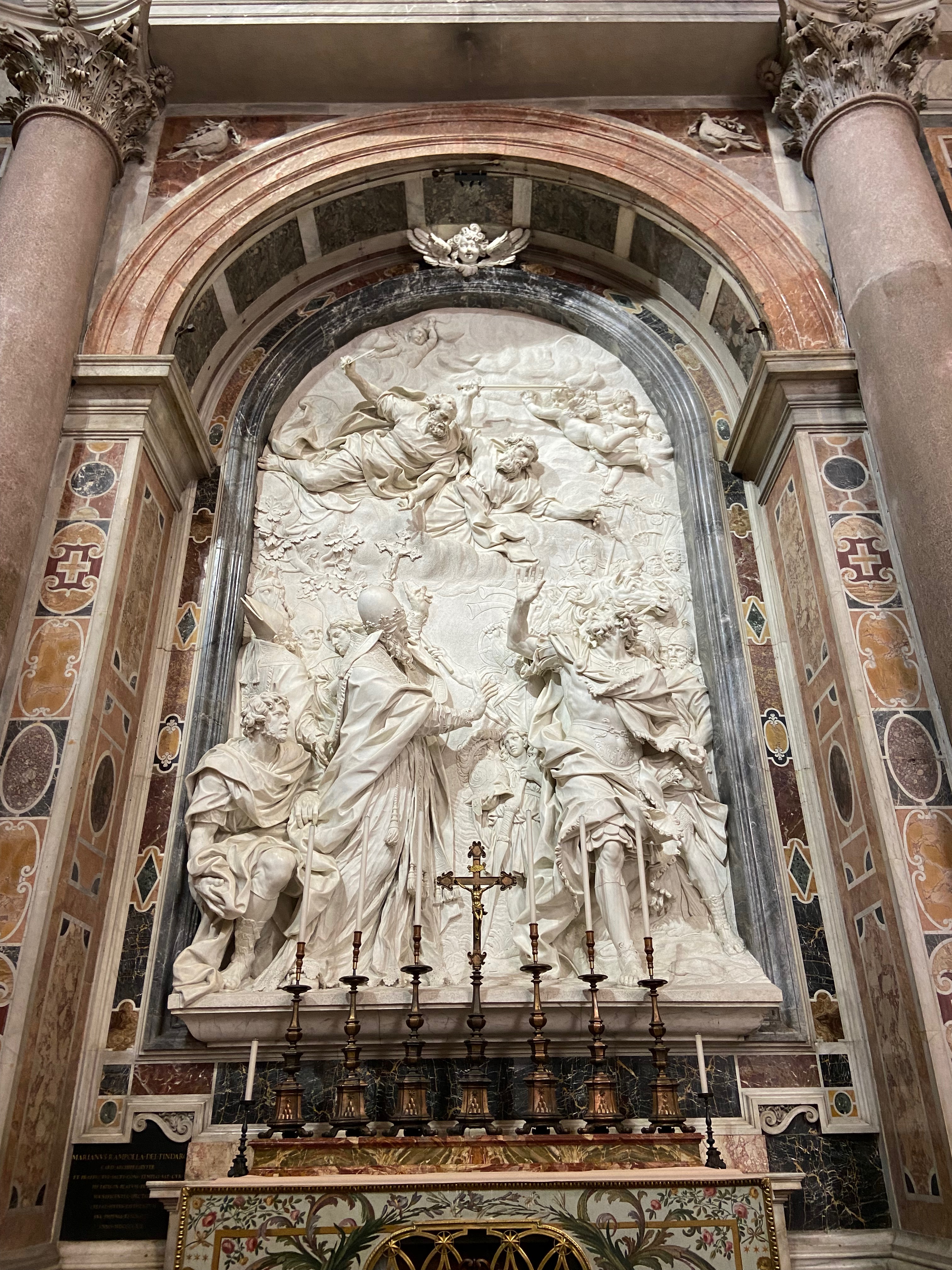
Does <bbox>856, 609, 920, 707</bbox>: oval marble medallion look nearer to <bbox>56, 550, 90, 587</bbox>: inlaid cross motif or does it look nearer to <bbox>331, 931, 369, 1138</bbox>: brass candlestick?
<bbox>331, 931, 369, 1138</bbox>: brass candlestick

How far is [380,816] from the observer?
5.83m

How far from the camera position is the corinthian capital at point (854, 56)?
692 centimetres

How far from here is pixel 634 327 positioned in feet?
26.3

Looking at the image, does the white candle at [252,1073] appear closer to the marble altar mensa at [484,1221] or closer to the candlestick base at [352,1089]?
the candlestick base at [352,1089]

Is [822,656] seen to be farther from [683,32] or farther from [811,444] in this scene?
[683,32]

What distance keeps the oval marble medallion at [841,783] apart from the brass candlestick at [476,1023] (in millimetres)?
1891

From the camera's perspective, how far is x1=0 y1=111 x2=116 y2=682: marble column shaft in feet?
17.8

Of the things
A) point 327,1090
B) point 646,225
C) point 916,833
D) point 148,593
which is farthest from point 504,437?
point 327,1090

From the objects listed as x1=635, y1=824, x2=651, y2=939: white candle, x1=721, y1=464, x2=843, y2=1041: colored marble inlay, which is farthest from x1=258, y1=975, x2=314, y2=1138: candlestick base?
x1=721, y1=464, x2=843, y2=1041: colored marble inlay

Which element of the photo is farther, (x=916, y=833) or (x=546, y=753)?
(x=546, y=753)

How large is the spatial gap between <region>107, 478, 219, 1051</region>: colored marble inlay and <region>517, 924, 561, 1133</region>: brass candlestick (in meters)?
1.97

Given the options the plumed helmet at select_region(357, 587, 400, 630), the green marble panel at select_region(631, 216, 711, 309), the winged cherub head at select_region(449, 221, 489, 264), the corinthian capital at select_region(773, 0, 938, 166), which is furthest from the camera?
the winged cherub head at select_region(449, 221, 489, 264)

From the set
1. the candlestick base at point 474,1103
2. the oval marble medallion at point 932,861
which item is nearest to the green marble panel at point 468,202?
the oval marble medallion at point 932,861

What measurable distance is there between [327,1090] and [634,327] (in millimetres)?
5839
